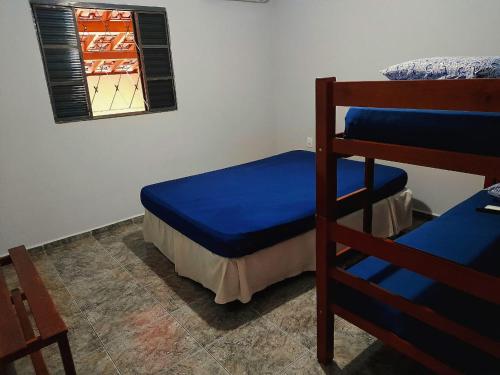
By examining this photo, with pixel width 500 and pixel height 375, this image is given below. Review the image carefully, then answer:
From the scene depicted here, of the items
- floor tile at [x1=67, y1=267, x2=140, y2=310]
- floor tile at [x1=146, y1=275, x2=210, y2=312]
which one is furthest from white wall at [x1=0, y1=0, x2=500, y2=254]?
floor tile at [x1=146, y1=275, x2=210, y2=312]

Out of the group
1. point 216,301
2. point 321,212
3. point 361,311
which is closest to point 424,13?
point 321,212

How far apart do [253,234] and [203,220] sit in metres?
0.34

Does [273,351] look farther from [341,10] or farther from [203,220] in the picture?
[341,10]

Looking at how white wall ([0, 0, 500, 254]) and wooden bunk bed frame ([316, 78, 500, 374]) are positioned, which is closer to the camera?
wooden bunk bed frame ([316, 78, 500, 374])

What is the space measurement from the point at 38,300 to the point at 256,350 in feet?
3.33

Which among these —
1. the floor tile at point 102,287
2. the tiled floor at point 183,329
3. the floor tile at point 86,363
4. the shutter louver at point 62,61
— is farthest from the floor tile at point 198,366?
→ the shutter louver at point 62,61

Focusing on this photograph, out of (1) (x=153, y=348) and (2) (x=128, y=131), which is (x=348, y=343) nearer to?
(1) (x=153, y=348)

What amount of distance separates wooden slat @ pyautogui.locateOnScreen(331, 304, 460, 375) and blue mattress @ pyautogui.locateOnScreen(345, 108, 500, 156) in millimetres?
724

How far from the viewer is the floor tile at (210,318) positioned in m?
1.89

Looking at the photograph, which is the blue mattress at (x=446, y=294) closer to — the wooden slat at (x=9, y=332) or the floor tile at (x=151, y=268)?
the wooden slat at (x=9, y=332)

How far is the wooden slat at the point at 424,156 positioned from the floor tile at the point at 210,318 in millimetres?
1154

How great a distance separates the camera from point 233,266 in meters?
1.96

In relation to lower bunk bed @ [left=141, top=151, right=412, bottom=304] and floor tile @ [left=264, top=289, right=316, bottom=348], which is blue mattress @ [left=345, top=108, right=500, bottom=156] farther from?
floor tile @ [left=264, top=289, right=316, bottom=348]

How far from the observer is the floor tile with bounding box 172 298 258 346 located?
1.89 metres
